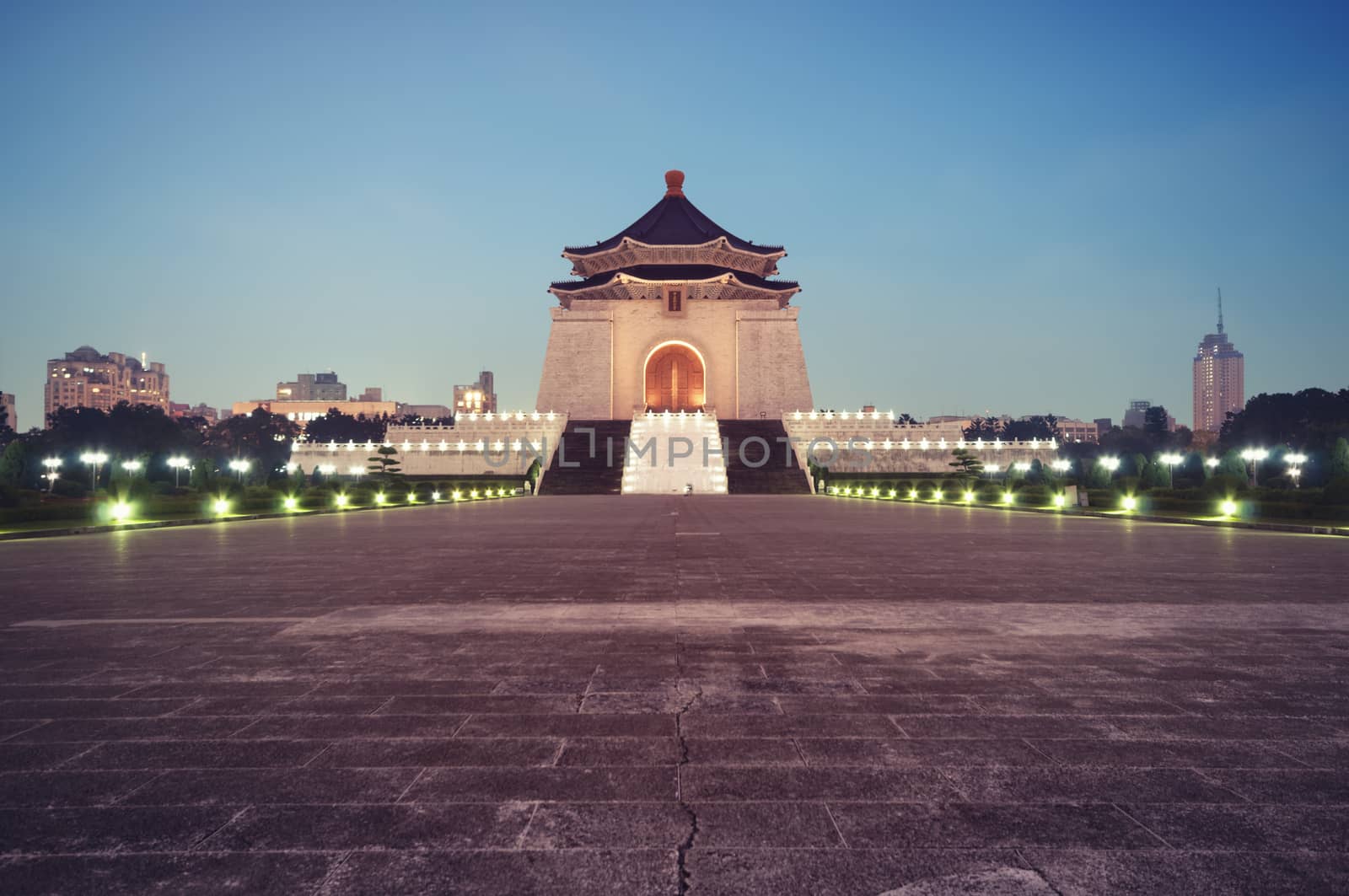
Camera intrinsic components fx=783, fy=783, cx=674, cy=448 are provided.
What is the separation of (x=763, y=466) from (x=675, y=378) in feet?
63.8

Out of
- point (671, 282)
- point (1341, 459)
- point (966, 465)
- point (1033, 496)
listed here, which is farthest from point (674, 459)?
point (1341, 459)

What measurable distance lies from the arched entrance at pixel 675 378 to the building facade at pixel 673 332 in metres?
0.15

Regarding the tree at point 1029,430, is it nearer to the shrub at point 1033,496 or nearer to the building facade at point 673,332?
the building facade at point 673,332

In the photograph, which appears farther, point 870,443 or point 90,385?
point 90,385

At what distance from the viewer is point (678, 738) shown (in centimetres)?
371

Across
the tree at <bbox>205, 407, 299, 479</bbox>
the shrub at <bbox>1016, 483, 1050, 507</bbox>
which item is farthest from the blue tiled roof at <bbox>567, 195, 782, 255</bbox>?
the tree at <bbox>205, 407, 299, 479</bbox>

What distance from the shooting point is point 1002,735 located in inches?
147

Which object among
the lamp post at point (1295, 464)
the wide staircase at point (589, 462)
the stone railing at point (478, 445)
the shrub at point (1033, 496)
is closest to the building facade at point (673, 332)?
the wide staircase at point (589, 462)

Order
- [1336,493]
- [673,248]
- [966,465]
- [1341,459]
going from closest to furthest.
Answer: [1336,493]
[1341,459]
[966,465]
[673,248]

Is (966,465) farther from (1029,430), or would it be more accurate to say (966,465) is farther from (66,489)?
(1029,430)

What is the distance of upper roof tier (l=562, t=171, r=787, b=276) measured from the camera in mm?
54562

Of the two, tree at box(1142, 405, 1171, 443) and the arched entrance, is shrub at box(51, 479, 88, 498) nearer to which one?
the arched entrance

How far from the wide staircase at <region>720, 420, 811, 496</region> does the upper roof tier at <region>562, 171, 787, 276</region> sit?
48.8 ft

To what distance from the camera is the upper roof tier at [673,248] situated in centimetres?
5456
